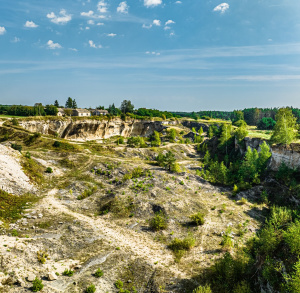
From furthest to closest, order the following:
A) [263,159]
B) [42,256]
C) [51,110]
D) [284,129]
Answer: [51,110], [263,159], [284,129], [42,256]

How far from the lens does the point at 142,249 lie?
2933cm

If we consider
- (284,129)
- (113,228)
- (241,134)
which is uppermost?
(284,129)

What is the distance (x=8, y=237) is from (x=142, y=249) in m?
17.3

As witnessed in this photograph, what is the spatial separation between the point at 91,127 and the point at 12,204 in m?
79.9

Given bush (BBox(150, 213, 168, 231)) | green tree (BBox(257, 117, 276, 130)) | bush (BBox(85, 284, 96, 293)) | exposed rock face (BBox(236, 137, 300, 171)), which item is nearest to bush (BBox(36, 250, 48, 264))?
bush (BBox(85, 284, 96, 293))

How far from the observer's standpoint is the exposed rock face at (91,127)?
313ft

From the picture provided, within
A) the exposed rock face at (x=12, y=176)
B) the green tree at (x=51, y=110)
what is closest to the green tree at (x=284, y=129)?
the exposed rock face at (x=12, y=176)

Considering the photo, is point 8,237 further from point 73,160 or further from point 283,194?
point 283,194

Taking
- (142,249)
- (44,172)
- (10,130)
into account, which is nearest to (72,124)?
(10,130)

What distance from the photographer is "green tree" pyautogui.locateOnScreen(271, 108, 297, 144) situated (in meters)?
57.3

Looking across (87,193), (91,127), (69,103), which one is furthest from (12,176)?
(69,103)

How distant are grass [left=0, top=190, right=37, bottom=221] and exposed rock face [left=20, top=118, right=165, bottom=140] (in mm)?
58990

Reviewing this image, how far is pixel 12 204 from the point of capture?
36469mm

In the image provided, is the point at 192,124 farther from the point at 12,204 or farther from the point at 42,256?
the point at 42,256
